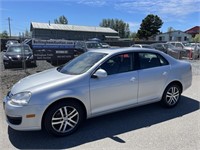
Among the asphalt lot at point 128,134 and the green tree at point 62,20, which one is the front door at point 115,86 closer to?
the asphalt lot at point 128,134

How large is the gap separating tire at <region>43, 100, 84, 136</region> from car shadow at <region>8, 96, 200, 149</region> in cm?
14

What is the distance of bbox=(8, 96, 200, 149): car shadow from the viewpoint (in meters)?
3.46

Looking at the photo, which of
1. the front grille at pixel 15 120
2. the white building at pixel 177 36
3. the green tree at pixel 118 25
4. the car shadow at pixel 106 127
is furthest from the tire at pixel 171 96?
the green tree at pixel 118 25

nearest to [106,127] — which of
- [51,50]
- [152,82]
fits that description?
[152,82]

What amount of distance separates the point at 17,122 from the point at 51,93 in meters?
0.74

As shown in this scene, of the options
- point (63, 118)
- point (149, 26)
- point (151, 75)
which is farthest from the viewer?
point (149, 26)

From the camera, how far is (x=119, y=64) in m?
4.26

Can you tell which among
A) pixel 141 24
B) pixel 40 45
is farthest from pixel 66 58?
pixel 141 24

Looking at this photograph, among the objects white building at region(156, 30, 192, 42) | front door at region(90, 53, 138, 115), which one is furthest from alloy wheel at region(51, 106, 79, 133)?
white building at region(156, 30, 192, 42)

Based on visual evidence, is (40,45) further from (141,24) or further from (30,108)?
(141,24)

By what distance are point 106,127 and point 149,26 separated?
202 ft

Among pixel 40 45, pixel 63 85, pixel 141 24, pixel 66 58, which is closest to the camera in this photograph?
pixel 63 85

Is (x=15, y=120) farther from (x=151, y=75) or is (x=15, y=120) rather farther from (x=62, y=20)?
(x=62, y=20)

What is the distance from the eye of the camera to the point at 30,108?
130 inches
